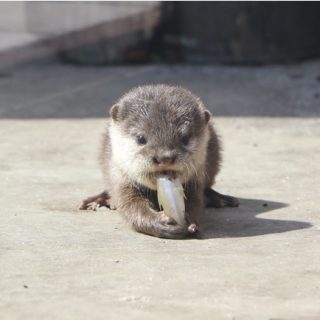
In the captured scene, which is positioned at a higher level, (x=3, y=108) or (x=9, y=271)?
(x=9, y=271)

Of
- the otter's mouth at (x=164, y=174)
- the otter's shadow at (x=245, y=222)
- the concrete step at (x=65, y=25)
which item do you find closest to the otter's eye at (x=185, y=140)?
the otter's mouth at (x=164, y=174)

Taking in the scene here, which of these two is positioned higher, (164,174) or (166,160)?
(166,160)

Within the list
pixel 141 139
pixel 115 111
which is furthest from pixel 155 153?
pixel 115 111

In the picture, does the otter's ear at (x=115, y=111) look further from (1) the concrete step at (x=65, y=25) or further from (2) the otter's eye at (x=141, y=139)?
(1) the concrete step at (x=65, y=25)

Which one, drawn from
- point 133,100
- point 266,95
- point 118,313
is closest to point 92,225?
point 133,100

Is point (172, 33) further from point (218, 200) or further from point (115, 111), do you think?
point (115, 111)

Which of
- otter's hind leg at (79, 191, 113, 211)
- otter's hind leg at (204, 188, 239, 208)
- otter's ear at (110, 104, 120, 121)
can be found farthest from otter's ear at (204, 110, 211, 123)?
otter's hind leg at (79, 191, 113, 211)

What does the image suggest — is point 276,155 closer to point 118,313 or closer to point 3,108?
point 3,108
